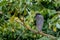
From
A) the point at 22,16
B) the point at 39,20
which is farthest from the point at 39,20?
the point at 22,16

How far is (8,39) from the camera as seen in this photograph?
9.04 feet

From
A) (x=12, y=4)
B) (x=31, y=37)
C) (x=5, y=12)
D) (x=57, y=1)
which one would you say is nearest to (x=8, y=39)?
(x=31, y=37)

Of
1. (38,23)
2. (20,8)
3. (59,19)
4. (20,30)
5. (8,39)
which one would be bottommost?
(8,39)

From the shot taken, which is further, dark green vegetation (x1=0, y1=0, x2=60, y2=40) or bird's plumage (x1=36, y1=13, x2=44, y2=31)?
bird's plumage (x1=36, y1=13, x2=44, y2=31)

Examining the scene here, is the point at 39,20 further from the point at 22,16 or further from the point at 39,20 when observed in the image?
the point at 22,16

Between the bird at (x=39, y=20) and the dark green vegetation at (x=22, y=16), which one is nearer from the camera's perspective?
the dark green vegetation at (x=22, y=16)

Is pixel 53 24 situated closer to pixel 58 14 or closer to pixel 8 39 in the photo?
pixel 58 14

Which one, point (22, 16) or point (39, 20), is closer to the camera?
point (22, 16)

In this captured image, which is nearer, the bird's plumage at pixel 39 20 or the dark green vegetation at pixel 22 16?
the dark green vegetation at pixel 22 16

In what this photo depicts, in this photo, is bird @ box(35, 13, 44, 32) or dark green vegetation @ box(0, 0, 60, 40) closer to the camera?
dark green vegetation @ box(0, 0, 60, 40)

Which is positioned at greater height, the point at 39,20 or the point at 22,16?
the point at 22,16

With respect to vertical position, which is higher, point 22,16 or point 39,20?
point 22,16

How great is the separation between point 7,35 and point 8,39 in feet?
0.34

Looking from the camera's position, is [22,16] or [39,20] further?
[39,20]
